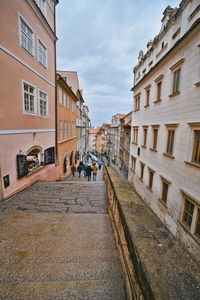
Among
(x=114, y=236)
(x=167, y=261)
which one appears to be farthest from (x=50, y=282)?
(x=167, y=261)

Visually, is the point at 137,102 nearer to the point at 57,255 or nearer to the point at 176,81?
the point at 176,81

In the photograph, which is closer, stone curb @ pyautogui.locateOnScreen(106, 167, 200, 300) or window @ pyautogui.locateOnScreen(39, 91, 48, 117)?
stone curb @ pyautogui.locateOnScreen(106, 167, 200, 300)

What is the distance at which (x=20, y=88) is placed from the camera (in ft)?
21.1

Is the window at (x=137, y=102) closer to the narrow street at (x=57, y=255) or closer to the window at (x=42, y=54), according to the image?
the window at (x=42, y=54)

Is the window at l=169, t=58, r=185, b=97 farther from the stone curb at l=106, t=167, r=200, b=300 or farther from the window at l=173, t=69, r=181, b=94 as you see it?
the stone curb at l=106, t=167, r=200, b=300

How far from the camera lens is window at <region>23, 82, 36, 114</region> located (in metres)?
7.11

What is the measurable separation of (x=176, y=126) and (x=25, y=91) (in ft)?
28.2

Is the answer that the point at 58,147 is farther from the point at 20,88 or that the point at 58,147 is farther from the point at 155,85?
the point at 155,85

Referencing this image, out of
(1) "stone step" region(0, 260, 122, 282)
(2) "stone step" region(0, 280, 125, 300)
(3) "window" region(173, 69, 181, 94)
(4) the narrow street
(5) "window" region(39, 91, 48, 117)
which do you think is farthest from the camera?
(5) "window" region(39, 91, 48, 117)

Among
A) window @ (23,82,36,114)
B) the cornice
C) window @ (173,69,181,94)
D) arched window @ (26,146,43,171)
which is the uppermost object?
the cornice

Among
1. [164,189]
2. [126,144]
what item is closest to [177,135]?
[164,189]

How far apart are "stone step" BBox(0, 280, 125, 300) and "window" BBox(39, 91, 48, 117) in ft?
29.3

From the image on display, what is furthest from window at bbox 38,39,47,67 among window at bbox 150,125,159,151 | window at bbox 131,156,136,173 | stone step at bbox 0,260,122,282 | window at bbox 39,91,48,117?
window at bbox 131,156,136,173

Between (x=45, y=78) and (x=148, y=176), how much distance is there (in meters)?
10.9
